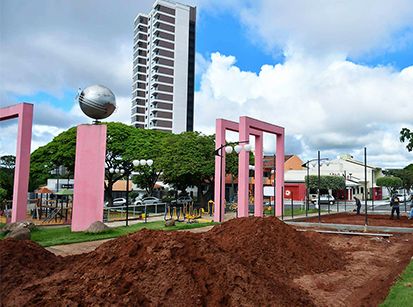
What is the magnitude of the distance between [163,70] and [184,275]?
79363mm

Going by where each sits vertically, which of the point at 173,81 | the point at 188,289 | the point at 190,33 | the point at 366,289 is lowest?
the point at 366,289

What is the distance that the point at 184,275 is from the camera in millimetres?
6027

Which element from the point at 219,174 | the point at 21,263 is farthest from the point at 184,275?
the point at 219,174

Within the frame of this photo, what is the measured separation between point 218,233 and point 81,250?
435cm

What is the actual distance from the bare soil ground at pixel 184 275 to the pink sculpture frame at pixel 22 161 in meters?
8.64

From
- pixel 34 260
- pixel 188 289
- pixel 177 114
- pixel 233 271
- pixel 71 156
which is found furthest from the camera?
pixel 177 114

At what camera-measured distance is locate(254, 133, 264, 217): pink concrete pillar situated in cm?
2248

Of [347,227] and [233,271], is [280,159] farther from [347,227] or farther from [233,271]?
[233,271]

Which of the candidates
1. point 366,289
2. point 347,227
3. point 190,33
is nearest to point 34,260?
point 366,289

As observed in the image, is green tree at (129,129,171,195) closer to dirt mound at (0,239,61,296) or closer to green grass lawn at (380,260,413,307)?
dirt mound at (0,239,61,296)

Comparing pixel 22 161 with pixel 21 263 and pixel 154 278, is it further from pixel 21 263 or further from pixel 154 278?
pixel 154 278

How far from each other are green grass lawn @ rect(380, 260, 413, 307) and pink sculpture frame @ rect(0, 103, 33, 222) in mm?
14502

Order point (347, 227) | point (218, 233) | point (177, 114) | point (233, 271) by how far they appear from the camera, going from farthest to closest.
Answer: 1. point (177, 114)
2. point (347, 227)
3. point (218, 233)
4. point (233, 271)

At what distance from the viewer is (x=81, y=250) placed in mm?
11586
